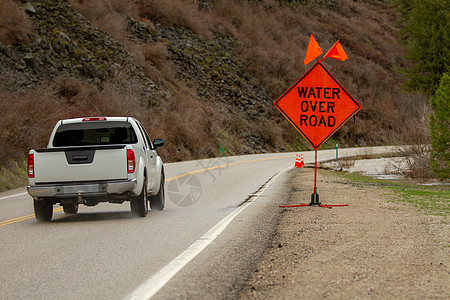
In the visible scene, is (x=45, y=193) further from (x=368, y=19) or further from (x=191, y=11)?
(x=368, y=19)

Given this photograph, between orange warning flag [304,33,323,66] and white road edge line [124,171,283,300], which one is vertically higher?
orange warning flag [304,33,323,66]

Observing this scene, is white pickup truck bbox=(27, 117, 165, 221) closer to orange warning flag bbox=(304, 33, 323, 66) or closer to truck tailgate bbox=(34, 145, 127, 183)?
truck tailgate bbox=(34, 145, 127, 183)

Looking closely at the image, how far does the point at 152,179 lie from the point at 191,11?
5325cm

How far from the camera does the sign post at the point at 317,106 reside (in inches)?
502

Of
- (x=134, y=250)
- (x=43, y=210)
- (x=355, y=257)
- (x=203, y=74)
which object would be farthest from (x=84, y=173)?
(x=203, y=74)

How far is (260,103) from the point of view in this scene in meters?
58.5

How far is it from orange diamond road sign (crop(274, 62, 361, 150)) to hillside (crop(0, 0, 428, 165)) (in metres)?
13.1

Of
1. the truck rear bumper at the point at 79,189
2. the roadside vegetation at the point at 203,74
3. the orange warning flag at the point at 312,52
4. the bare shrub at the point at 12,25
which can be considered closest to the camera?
the truck rear bumper at the point at 79,189

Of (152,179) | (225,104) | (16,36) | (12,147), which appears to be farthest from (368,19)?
(152,179)

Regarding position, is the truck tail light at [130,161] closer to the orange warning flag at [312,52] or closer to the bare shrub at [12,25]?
the orange warning flag at [312,52]

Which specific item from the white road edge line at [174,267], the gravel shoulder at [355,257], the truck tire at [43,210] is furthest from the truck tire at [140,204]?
the gravel shoulder at [355,257]

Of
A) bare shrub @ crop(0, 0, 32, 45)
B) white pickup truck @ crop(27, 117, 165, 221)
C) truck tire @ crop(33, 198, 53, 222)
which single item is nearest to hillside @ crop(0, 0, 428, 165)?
bare shrub @ crop(0, 0, 32, 45)

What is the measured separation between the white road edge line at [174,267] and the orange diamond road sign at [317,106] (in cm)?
350

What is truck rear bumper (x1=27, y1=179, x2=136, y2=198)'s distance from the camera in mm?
10523
